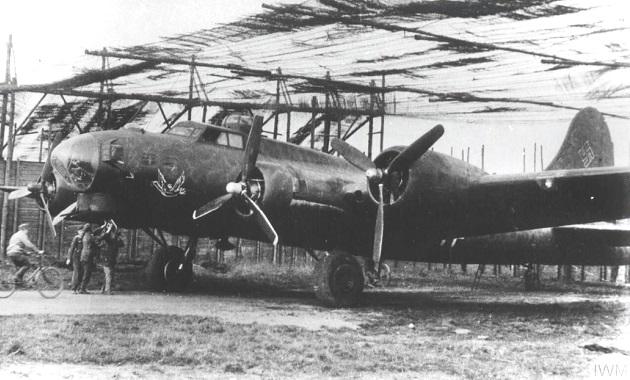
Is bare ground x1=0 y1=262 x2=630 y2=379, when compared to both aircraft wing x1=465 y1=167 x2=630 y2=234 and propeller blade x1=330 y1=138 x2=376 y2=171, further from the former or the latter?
propeller blade x1=330 y1=138 x2=376 y2=171

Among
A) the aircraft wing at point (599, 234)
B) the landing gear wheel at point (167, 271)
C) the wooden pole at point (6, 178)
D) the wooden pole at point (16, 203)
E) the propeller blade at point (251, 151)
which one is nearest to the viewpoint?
the propeller blade at point (251, 151)

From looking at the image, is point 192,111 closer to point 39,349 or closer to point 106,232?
point 106,232

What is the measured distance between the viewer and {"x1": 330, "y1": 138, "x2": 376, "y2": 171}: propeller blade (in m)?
13.8

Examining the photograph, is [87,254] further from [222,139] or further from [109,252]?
[222,139]

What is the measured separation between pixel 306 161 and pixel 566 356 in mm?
8486

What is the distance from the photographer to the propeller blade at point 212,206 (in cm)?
1288

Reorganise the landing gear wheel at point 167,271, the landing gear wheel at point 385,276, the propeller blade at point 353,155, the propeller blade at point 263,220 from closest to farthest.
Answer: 1. the propeller blade at point 263,220
2. the propeller blade at point 353,155
3. the landing gear wheel at point 167,271
4. the landing gear wheel at point 385,276

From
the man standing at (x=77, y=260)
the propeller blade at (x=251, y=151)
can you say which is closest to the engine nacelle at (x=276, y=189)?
the propeller blade at (x=251, y=151)

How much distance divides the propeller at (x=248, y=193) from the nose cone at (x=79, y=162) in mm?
2322

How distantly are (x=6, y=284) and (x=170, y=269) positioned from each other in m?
3.83

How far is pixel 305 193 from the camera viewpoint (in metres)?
13.5

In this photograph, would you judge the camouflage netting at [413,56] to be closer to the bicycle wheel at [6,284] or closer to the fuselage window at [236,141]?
the fuselage window at [236,141]

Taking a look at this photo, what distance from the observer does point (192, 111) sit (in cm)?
2597

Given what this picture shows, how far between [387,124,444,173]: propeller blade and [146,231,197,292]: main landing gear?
5815 mm
